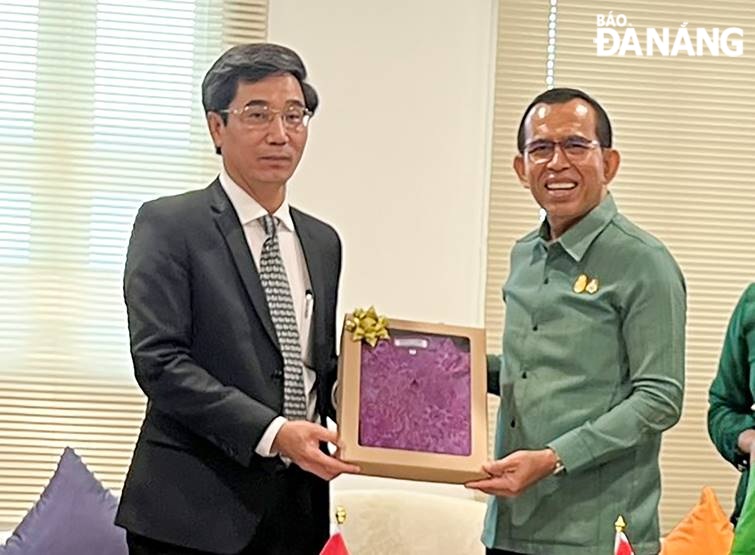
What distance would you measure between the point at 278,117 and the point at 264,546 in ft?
2.66

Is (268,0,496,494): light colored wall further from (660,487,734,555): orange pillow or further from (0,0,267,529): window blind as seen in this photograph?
(660,487,734,555): orange pillow

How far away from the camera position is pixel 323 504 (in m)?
2.28

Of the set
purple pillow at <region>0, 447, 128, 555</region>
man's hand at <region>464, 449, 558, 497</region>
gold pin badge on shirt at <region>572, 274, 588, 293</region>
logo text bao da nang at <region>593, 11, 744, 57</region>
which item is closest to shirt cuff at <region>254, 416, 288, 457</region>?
man's hand at <region>464, 449, 558, 497</region>

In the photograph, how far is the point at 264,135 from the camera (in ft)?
7.25

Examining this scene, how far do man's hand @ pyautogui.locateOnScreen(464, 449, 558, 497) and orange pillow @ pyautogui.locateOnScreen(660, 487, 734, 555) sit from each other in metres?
1.05

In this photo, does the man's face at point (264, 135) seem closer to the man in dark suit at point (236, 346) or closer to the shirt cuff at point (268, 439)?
the man in dark suit at point (236, 346)

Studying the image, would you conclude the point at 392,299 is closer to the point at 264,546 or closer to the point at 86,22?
the point at 86,22

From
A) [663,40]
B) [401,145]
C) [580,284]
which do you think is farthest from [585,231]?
[663,40]

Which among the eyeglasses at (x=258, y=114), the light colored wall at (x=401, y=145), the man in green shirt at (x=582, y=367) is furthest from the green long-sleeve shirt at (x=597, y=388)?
the light colored wall at (x=401, y=145)

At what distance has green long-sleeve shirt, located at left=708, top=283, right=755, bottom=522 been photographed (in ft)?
8.98

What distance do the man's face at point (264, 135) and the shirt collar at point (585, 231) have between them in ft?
1.91

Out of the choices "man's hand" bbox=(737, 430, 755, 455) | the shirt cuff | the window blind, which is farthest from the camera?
the window blind

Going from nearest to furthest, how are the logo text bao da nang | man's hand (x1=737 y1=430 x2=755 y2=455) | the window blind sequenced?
man's hand (x1=737 y1=430 x2=755 y2=455) → the window blind → the logo text bao da nang

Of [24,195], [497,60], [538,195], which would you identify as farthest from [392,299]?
[538,195]
